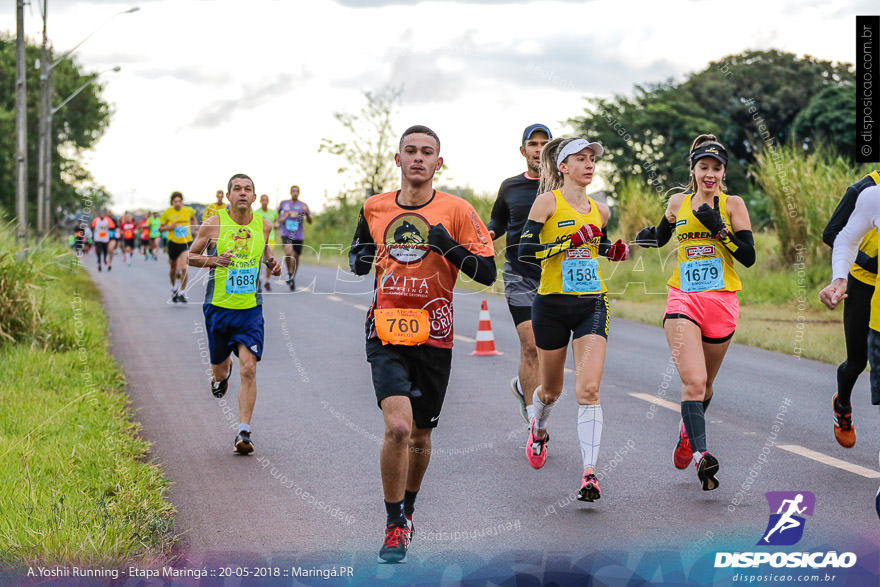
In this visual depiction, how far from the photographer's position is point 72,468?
6.65 metres

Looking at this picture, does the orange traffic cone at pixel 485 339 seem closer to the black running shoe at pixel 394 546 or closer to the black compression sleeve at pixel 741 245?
the black compression sleeve at pixel 741 245

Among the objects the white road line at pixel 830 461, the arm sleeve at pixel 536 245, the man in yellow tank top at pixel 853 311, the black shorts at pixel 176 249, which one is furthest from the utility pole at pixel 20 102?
the man in yellow tank top at pixel 853 311

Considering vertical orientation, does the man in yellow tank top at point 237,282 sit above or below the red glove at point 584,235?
below

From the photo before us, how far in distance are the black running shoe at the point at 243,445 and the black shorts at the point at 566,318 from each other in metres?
2.23

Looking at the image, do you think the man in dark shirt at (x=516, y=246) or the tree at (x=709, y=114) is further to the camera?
the tree at (x=709, y=114)

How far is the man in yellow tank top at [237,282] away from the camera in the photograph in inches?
311

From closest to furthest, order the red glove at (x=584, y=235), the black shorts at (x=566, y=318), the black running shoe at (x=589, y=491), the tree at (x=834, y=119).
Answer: the black running shoe at (x=589, y=491)
the red glove at (x=584, y=235)
the black shorts at (x=566, y=318)
the tree at (x=834, y=119)

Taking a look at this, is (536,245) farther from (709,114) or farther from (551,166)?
(709,114)

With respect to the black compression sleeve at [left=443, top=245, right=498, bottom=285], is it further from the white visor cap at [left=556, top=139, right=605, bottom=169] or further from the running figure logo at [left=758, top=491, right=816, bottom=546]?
the running figure logo at [left=758, top=491, right=816, bottom=546]

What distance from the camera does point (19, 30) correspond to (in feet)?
72.3

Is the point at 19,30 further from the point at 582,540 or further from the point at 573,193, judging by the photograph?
the point at 582,540

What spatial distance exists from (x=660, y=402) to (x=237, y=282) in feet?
12.7

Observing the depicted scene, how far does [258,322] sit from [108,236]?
25.4 meters

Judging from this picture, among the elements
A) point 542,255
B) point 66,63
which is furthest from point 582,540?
point 66,63
